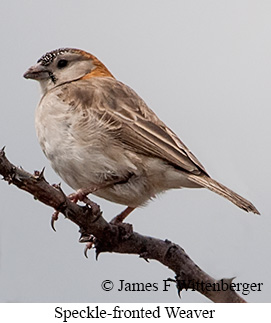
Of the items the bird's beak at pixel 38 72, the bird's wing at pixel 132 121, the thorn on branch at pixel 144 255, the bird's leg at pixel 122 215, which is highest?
the bird's beak at pixel 38 72

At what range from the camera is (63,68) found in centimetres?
739

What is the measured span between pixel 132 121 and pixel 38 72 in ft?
5.10

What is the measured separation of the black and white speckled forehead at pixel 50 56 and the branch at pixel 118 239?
244 cm

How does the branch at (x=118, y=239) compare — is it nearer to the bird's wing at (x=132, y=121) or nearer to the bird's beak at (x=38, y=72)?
the bird's wing at (x=132, y=121)

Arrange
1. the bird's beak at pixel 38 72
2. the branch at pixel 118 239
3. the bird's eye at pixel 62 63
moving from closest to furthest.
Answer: the branch at pixel 118 239 < the bird's beak at pixel 38 72 < the bird's eye at pixel 62 63

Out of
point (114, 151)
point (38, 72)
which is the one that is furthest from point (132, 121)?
point (38, 72)

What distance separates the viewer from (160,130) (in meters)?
6.33

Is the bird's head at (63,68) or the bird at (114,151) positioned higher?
the bird's head at (63,68)

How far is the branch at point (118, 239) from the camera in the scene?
4309 mm

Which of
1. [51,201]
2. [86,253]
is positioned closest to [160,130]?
[86,253]

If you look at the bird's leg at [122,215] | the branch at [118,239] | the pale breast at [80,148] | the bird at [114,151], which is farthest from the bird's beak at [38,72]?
the branch at [118,239]

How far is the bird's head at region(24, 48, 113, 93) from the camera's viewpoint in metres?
7.27

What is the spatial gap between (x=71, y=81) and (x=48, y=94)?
0.45 m

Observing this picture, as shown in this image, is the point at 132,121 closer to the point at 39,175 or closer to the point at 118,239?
the point at 118,239
